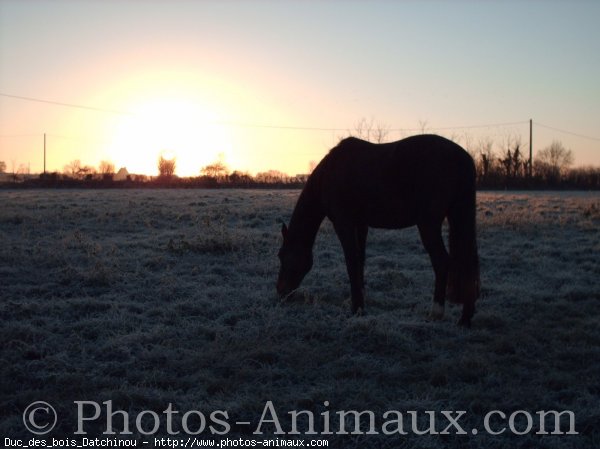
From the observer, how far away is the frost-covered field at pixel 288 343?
4.13 m

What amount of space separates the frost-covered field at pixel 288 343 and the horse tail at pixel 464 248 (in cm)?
43

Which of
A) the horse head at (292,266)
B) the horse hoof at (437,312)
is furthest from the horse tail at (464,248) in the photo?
the horse head at (292,266)

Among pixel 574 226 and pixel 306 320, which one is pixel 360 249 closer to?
pixel 306 320

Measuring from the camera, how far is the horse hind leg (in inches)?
244

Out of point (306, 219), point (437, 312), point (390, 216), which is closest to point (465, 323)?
point (437, 312)

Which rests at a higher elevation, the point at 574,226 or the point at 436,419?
→ the point at 574,226

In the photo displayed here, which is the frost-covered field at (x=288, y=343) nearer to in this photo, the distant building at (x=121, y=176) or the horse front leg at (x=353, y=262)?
the horse front leg at (x=353, y=262)

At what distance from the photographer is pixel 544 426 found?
3.89m

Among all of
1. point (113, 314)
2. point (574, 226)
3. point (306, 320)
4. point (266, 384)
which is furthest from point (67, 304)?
point (574, 226)

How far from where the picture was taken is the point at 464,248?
20.1ft

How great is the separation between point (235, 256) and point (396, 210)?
A: 179 inches

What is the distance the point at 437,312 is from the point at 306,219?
2267mm

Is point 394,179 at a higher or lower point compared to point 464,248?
higher

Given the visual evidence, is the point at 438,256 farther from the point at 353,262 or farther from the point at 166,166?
the point at 166,166
